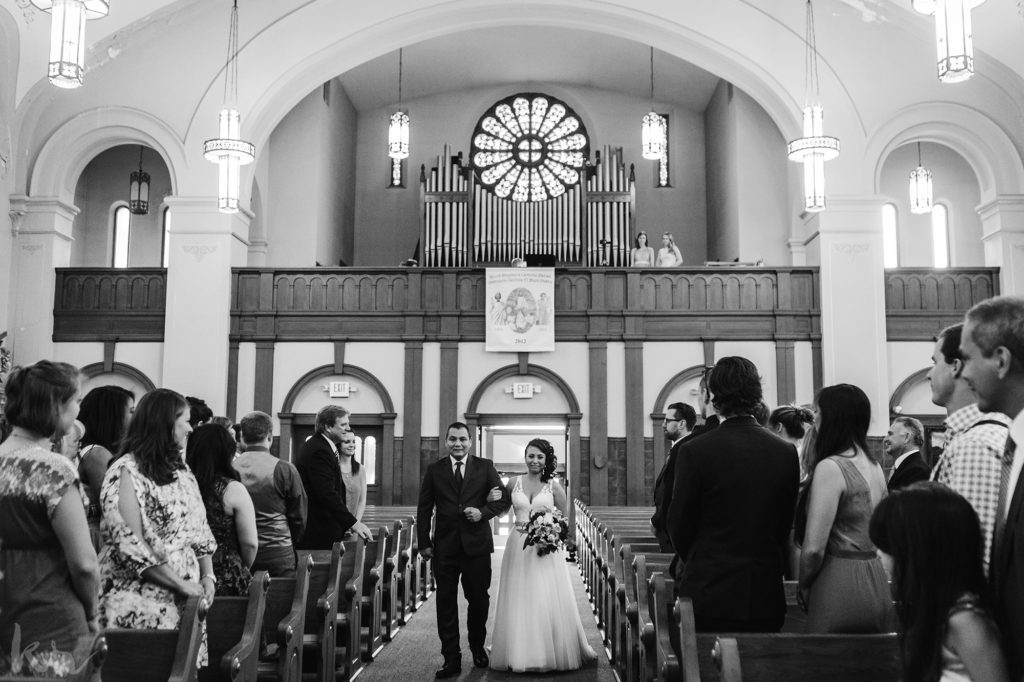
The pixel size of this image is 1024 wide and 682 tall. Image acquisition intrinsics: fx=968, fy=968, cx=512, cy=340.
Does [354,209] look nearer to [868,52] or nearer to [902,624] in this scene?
[868,52]

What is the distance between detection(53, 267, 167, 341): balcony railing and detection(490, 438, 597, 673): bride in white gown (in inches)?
374

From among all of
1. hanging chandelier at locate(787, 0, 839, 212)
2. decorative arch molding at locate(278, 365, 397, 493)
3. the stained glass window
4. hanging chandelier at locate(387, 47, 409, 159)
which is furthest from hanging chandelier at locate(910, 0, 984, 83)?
the stained glass window

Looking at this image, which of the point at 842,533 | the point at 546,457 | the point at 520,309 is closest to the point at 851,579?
the point at 842,533

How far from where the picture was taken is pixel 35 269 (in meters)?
14.3

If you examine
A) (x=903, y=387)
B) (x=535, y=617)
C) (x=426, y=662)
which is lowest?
(x=426, y=662)

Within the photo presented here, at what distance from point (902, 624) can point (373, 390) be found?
41.9 ft

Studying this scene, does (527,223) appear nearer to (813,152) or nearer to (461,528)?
(813,152)

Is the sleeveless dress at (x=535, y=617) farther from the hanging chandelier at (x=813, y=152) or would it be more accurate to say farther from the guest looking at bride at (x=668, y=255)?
the guest looking at bride at (x=668, y=255)

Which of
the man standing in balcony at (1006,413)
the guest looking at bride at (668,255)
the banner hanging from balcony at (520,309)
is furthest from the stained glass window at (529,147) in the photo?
the man standing in balcony at (1006,413)

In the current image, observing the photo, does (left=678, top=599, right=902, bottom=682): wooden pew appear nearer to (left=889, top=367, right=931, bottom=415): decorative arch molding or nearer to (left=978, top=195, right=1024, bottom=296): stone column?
(left=889, top=367, right=931, bottom=415): decorative arch molding

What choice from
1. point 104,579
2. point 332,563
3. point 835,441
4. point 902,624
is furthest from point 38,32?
point 902,624

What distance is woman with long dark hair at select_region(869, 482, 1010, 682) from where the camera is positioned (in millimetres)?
1981

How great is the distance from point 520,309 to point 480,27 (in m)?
4.34

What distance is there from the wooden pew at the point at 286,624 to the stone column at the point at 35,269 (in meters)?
11.1
